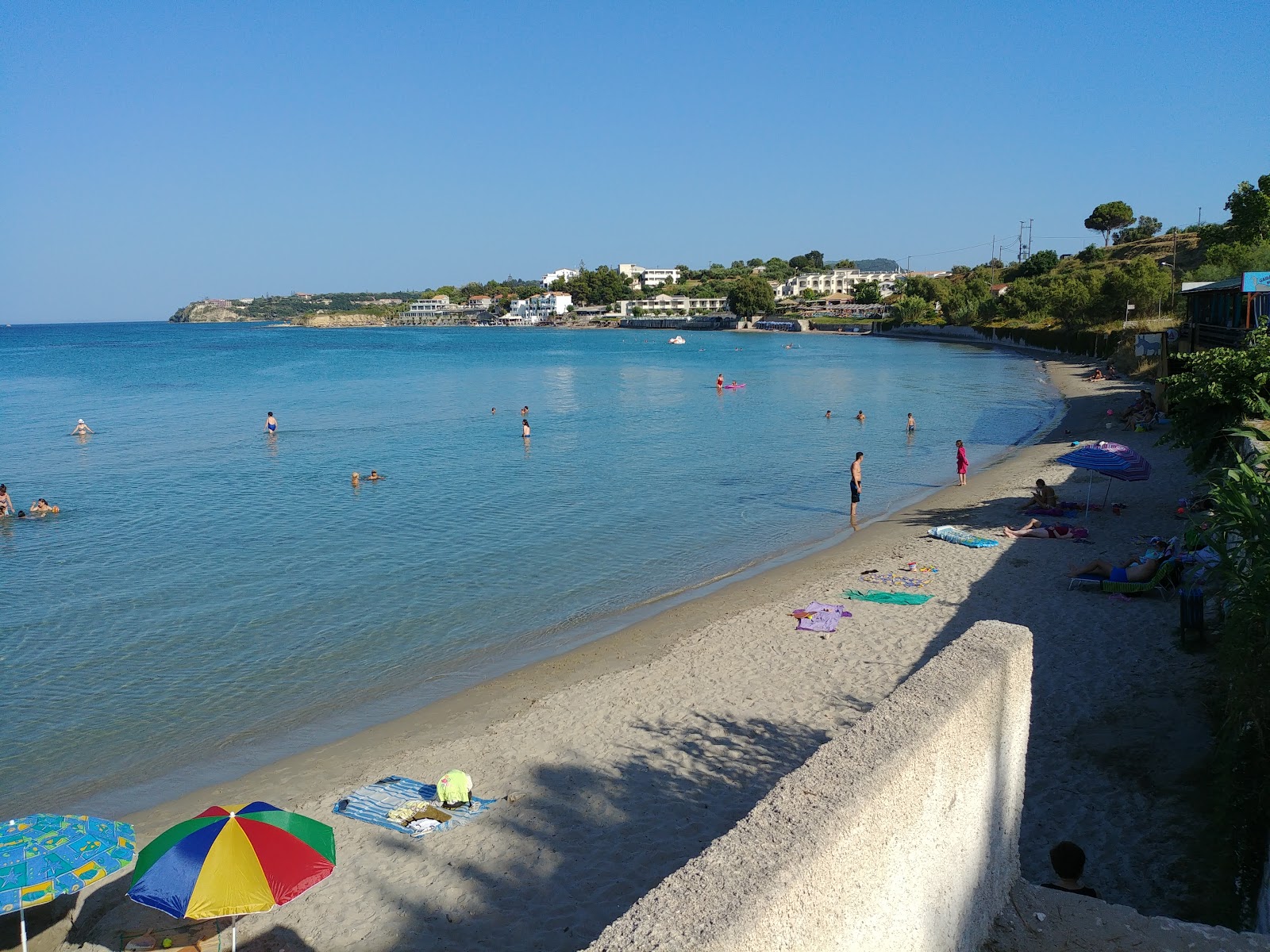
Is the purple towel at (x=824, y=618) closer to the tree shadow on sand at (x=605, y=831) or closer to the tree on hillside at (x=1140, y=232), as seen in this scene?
the tree shadow on sand at (x=605, y=831)

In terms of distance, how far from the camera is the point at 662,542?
20.9 meters

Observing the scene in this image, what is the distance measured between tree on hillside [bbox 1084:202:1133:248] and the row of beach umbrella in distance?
160652 millimetres

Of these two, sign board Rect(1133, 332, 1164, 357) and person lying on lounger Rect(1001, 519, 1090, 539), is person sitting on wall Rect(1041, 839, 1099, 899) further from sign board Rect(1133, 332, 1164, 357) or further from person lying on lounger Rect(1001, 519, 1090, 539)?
sign board Rect(1133, 332, 1164, 357)

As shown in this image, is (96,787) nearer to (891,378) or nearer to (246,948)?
(246,948)

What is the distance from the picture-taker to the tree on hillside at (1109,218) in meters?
142

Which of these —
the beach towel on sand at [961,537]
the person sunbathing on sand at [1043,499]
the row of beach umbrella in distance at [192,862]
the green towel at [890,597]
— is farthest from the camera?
the person sunbathing on sand at [1043,499]

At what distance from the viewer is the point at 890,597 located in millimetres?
14648

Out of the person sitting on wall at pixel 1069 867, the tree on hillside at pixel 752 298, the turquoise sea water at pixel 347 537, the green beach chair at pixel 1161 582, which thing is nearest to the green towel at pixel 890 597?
the green beach chair at pixel 1161 582

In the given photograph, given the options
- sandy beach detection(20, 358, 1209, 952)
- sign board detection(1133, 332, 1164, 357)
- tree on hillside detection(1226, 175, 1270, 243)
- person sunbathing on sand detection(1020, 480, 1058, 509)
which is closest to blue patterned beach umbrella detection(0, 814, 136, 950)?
sandy beach detection(20, 358, 1209, 952)

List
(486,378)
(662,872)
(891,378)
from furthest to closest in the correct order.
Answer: (486,378)
(891,378)
(662,872)

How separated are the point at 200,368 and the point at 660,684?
302ft

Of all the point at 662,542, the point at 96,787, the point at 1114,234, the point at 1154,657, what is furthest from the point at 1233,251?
the point at 1114,234

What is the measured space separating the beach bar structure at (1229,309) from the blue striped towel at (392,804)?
20.9 m

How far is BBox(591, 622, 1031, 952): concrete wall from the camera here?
284cm
